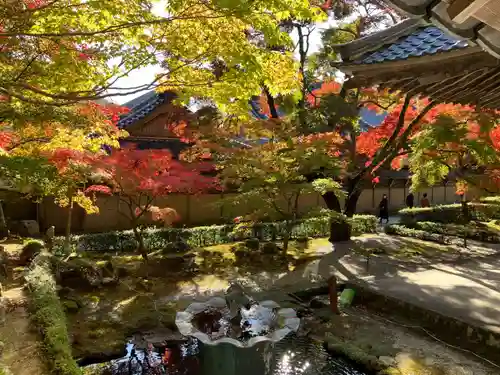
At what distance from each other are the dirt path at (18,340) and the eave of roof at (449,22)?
5.95 metres

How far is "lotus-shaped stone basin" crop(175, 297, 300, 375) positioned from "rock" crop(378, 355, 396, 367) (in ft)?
6.11

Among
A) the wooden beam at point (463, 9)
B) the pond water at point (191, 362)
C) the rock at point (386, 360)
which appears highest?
the wooden beam at point (463, 9)

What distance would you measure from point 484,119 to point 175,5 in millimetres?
8335

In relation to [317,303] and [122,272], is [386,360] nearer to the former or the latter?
[317,303]

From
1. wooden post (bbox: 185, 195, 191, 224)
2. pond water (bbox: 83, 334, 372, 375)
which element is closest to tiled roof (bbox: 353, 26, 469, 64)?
pond water (bbox: 83, 334, 372, 375)

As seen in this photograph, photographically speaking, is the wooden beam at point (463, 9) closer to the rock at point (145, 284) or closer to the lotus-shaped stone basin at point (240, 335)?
the lotus-shaped stone basin at point (240, 335)

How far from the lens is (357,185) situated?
15.2 meters

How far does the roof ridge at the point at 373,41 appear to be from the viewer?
173 inches

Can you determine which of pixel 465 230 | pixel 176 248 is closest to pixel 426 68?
pixel 176 248

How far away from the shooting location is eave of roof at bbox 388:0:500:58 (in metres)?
1.98

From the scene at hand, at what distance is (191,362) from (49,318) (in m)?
2.72

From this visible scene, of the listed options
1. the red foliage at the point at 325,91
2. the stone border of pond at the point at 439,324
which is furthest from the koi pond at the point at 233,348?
the red foliage at the point at 325,91

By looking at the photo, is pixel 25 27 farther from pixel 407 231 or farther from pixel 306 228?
pixel 407 231

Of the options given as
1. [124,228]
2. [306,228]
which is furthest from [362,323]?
[124,228]
